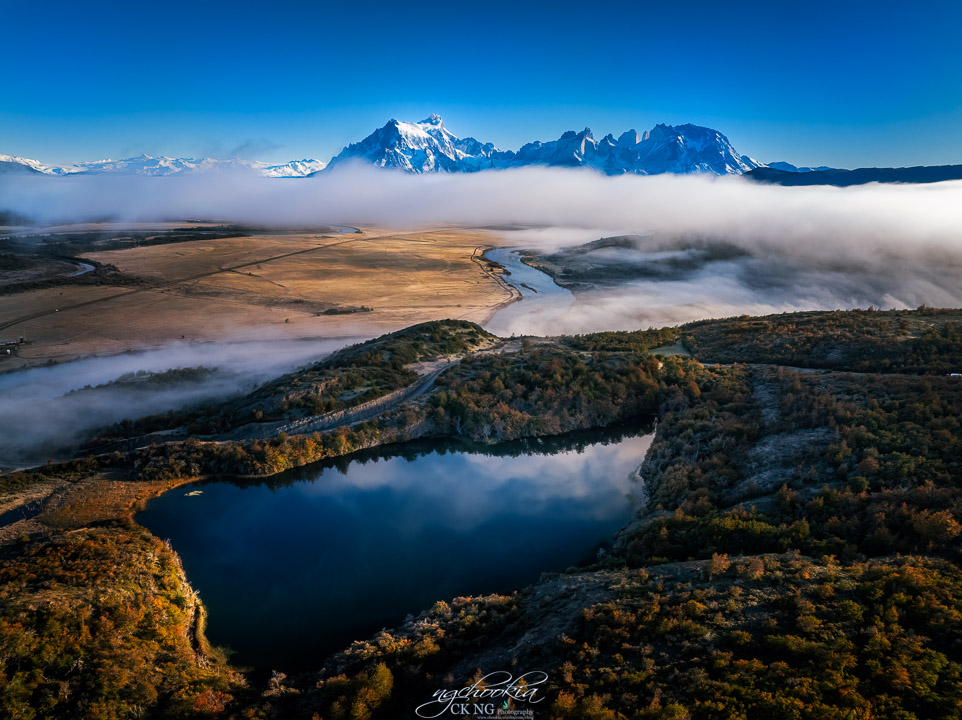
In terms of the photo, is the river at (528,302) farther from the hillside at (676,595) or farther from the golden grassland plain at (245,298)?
the hillside at (676,595)

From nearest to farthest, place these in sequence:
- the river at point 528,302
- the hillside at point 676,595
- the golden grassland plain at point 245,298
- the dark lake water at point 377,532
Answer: the hillside at point 676,595 → the dark lake water at point 377,532 → the golden grassland plain at point 245,298 → the river at point 528,302

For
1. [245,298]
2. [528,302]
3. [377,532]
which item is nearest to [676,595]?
[377,532]

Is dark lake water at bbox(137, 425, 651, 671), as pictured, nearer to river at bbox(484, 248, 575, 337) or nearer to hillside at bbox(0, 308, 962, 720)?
hillside at bbox(0, 308, 962, 720)

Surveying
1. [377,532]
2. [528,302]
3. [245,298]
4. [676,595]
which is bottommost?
[377,532]

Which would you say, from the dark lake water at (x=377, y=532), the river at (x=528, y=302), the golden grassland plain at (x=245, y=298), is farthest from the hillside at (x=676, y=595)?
the river at (x=528, y=302)

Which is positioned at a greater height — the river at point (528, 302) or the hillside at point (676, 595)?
the river at point (528, 302)

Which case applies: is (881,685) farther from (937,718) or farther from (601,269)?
(601,269)

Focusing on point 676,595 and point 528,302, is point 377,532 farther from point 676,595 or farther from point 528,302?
point 528,302
